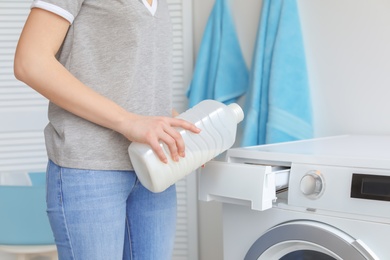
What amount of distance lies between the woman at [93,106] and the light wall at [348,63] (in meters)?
0.97

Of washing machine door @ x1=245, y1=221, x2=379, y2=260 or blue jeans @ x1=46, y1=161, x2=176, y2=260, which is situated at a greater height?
blue jeans @ x1=46, y1=161, x2=176, y2=260

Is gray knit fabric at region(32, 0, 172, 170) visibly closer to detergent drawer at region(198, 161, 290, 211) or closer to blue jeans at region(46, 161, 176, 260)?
blue jeans at region(46, 161, 176, 260)

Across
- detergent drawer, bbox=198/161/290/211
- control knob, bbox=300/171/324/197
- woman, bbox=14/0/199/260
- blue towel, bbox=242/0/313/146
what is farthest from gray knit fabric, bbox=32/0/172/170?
blue towel, bbox=242/0/313/146

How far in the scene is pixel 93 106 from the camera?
110 centimetres

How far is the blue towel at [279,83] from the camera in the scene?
1.99 meters

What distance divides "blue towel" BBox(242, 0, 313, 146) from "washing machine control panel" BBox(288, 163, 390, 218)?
22.2 inches

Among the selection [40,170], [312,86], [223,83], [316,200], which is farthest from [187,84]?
[316,200]

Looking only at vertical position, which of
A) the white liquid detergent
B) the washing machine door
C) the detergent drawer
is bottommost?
the washing machine door

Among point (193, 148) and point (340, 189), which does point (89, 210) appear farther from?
point (340, 189)

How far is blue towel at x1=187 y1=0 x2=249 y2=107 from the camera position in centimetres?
221

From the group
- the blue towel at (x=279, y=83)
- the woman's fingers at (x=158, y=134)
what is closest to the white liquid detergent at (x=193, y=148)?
the woman's fingers at (x=158, y=134)

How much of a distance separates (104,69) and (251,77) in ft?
3.46

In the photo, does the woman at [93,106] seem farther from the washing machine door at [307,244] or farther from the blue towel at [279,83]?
the blue towel at [279,83]

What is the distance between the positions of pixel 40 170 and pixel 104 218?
59.3 inches
